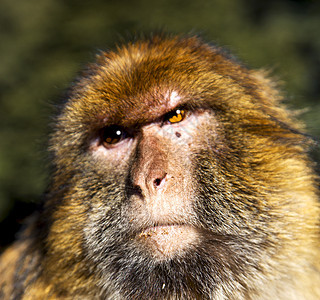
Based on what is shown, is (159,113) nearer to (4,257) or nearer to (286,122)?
(286,122)

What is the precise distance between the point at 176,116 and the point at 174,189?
459 mm

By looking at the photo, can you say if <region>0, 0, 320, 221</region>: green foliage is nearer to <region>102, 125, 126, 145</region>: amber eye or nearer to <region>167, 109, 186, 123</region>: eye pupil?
<region>102, 125, 126, 145</region>: amber eye

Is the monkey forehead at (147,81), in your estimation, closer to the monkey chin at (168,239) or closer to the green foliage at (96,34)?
the monkey chin at (168,239)

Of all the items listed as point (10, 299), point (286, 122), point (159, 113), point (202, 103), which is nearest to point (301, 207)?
point (286, 122)

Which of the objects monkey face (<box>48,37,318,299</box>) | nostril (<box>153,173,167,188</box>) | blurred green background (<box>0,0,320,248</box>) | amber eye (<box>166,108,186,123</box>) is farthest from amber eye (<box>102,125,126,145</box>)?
blurred green background (<box>0,0,320,248</box>)

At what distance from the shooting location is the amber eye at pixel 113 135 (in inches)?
91.3

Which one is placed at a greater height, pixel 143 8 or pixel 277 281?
pixel 143 8

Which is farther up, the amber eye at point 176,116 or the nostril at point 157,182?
the amber eye at point 176,116

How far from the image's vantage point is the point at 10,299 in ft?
8.20

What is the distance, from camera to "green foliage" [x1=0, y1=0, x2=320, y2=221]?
23.2 ft

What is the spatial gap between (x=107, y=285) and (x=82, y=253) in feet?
0.69

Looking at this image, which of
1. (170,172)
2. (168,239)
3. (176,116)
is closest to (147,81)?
(176,116)

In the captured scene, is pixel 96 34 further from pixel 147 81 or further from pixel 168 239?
pixel 168 239

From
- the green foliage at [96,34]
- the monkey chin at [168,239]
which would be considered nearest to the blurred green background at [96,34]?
the green foliage at [96,34]
